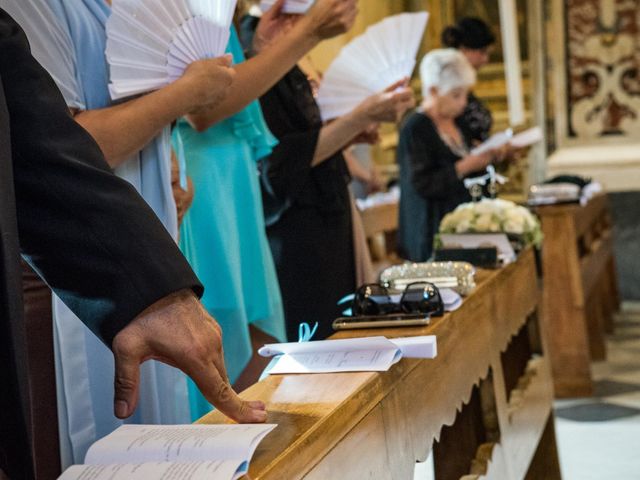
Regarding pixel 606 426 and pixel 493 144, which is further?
pixel 493 144

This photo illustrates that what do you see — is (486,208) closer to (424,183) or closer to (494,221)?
(494,221)

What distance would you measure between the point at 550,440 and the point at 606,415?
1.47m

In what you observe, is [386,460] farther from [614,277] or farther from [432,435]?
[614,277]

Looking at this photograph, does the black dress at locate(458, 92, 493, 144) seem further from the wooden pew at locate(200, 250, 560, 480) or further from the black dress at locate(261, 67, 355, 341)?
the black dress at locate(261, 67, 355, 341)

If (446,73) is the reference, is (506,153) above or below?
→ below

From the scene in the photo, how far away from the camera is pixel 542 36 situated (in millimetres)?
10359

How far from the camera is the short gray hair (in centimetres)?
629

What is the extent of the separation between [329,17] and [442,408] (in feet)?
4.03

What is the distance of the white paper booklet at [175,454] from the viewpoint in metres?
1.35

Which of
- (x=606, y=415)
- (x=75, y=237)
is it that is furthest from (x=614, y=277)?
(x=75, y=237)

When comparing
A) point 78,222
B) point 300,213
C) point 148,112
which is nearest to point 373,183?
point 300,213

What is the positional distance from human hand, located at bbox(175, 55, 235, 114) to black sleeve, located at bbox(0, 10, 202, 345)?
86 cm

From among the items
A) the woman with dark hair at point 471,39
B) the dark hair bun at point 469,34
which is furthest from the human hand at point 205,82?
the dark hair bun at point 469,34

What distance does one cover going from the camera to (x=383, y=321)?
2.64m
